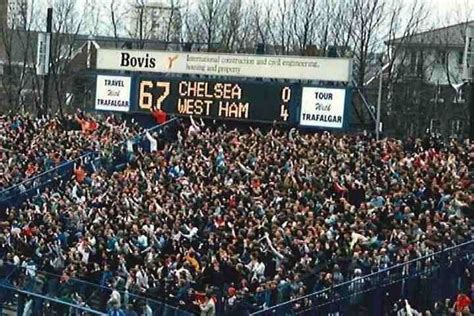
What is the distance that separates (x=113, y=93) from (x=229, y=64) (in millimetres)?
4761

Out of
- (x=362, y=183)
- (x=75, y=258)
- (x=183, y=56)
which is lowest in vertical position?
(x=75, y=258)

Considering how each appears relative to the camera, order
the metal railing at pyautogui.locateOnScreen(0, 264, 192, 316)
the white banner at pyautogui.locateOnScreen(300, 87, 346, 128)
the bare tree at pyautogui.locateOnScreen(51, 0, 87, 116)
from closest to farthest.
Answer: the metal railing at pyautogui.locateOnScreen(0, 264, 192, 316), the white banner at pyautogui.locateOnScreen(300, 87, 346, 128), the bare tree at pyautogui.locateOnScreen(51, 0, 87, 116)

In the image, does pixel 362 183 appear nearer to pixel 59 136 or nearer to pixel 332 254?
pixel 332 254

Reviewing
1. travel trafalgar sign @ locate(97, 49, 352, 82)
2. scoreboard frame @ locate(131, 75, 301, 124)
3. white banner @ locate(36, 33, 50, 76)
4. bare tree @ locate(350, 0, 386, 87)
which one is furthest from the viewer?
Result: bare tree @ locate(350, 0, 386, 87)

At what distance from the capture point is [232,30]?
67000mm

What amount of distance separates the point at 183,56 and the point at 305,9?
25.6 m

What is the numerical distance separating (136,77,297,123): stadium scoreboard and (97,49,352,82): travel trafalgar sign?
63cm

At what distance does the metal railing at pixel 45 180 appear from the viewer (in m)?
34.4

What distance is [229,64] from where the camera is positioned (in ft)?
124

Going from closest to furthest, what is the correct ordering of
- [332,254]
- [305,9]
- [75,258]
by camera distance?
[332,254] → [75,258] → [305,9]

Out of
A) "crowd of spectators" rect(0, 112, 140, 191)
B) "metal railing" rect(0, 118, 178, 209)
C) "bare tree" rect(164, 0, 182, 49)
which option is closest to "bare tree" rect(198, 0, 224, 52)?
"bare tree" rect(164, 0, 182, 49)

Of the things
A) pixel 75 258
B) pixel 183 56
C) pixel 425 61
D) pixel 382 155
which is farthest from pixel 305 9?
pixel 75 258

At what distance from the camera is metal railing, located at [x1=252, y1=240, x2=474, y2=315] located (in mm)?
20578

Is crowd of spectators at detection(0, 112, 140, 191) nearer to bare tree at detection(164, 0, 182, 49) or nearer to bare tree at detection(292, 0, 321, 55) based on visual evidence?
bare tree at detection(292, 0, 321, 55)
